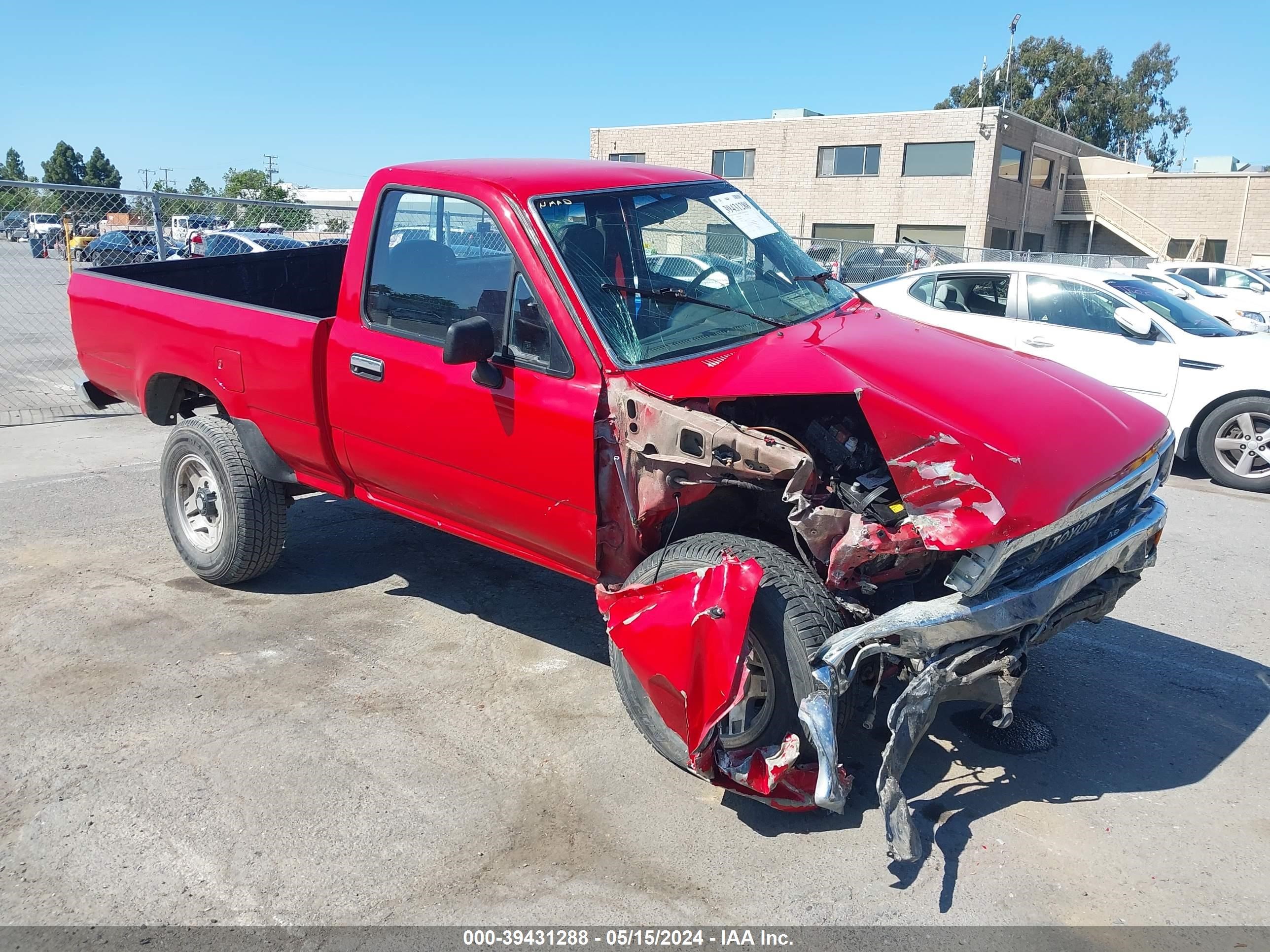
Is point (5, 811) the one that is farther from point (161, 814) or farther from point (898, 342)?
point (898, 342)

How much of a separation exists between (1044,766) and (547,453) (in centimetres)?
226

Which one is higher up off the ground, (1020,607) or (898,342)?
(898,342)

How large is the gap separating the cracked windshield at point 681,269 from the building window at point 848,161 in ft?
120

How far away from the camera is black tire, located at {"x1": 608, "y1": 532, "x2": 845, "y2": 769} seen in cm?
315

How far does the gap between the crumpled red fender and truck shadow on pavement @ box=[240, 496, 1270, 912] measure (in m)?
0.22

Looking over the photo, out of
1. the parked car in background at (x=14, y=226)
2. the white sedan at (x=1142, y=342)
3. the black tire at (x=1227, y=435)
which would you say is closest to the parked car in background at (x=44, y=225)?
the parked car in background at (x=14, y=226)

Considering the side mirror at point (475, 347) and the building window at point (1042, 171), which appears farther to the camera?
the building window at point (1042, 171)

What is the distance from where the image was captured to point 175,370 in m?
5.12

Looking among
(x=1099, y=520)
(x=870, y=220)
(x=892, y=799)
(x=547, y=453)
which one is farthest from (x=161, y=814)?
(x=870, y=220)

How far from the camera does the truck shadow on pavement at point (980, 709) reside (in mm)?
3438

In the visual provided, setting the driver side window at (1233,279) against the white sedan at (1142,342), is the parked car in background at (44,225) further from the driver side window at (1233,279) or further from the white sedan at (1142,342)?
the driver side window at (1233,279)

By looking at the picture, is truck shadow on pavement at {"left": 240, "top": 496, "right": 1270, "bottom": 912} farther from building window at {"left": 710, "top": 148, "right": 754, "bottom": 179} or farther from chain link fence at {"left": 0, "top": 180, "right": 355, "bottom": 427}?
building window at {"left": 710, "top": 148, "right": 754, "bottom": 179}

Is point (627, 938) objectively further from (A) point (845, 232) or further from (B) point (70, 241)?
(A) point (845, 232)

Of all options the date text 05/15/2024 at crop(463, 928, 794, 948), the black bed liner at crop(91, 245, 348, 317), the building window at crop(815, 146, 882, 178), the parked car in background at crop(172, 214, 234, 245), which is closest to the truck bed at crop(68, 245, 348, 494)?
the black bed liner at crop(91, 245, 348, 317)
